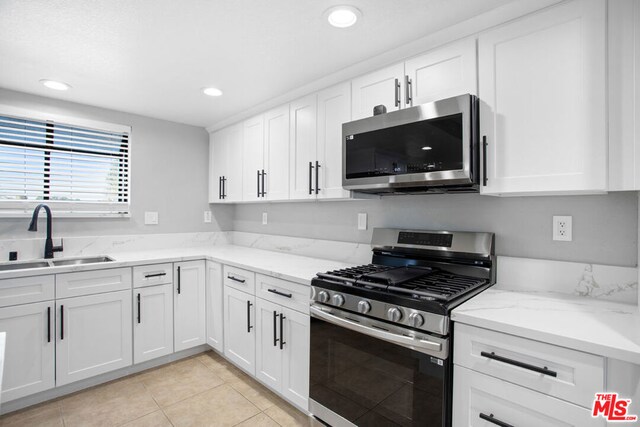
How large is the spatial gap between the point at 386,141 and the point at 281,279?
1.06 m

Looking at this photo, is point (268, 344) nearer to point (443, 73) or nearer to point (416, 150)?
point (416, 150)

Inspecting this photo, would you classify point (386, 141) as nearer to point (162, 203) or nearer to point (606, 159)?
point (606, 159)

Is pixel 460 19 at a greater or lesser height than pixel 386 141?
greater

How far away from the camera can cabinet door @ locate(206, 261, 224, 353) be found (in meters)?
2.73

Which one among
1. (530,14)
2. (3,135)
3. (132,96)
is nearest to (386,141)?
(530,14)

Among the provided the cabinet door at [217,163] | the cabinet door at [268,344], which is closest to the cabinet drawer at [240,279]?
the cabinet door at [268,344]

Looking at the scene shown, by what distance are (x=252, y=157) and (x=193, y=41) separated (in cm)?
125

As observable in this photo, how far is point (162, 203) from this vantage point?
3365 millimetres

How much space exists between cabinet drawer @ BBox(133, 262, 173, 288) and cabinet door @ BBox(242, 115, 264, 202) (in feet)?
3.02

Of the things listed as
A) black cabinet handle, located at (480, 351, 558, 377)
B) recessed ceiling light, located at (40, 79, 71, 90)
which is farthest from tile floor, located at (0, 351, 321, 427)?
recessed ceiling light, located at (40, 79, 71, 90)

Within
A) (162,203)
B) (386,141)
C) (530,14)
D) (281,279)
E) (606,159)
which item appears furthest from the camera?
(162,203)

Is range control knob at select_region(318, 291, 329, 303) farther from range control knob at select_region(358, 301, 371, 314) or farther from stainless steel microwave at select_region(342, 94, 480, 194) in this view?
stainless steel microwave at select_region(342, 94, 480, 194)

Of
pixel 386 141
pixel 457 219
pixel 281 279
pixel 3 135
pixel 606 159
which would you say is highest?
pixel 3 135

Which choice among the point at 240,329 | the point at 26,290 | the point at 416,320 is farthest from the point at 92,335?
the point at 416,320
